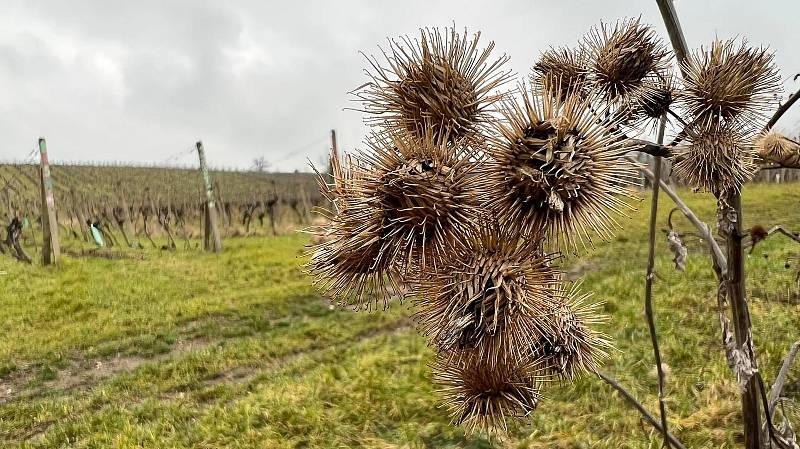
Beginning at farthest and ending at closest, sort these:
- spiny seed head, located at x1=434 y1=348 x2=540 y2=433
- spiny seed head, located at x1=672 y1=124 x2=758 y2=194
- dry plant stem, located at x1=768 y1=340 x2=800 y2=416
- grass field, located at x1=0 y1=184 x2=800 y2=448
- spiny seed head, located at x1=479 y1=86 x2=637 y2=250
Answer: grass field, located at x1=0 y1=184 x2=800 y2=448 → dry plant stem, located at x1=768 y1=340 x2=800 y2=416 → spiny seed head, located at x1=434 y1=348 x2=540 y2=433 → spiny seed head, located at x1=672 y1=124 x2=758 y2=194 → spiny seed head, located at x1=479 y1=86 x2=637 y2=250

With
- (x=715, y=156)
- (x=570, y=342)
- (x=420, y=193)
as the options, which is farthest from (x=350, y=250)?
(x=715, y=156)

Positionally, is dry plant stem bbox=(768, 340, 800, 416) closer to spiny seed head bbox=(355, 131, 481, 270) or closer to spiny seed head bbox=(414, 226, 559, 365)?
spiny seed head bbox=(414, 226, 559, 365)

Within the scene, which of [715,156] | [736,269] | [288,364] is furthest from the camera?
[288,364]

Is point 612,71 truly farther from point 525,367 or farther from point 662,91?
point 525,367

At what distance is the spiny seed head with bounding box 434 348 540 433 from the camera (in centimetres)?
111

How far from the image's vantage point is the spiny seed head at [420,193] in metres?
0.86

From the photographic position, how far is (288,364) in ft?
23.0

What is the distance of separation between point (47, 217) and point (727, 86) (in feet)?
45.7

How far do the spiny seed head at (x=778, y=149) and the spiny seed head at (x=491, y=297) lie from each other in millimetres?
622

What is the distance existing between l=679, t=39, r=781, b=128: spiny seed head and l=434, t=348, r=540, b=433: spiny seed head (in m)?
0.56

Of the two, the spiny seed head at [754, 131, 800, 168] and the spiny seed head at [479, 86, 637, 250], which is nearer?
the spiny seed head at [479, 86, 637, 250]

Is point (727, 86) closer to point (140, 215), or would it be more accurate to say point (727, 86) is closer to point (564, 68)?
point (564, 68)

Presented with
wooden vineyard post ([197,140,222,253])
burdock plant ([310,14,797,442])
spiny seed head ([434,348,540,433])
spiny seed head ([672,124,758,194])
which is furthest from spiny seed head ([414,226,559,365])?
wooden vineyard post ([197,140,222,253])

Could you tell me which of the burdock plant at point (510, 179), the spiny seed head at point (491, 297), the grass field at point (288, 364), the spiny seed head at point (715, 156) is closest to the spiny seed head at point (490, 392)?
the burdock plant at point (510, 179)
